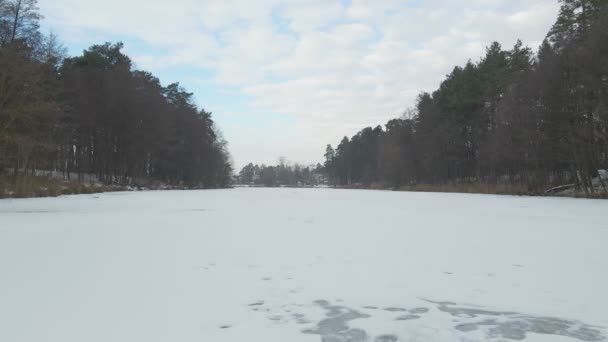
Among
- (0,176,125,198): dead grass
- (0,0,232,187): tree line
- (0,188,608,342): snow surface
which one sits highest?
(0,0,232,187): tree line

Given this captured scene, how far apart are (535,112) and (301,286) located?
23.0 metres

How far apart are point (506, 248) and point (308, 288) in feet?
11.6

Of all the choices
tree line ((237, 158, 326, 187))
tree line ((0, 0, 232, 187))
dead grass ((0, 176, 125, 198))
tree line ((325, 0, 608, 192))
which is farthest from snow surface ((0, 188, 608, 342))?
tree line ((237, 158, 326, 187))

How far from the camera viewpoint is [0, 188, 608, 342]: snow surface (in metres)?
2.69

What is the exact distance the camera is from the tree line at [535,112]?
19328mm

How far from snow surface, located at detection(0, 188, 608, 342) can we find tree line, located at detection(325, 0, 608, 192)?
1538 centimetres

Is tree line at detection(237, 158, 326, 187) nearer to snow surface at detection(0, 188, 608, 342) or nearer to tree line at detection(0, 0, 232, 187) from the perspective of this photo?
tree line at detection(0, 0, 232, 187)

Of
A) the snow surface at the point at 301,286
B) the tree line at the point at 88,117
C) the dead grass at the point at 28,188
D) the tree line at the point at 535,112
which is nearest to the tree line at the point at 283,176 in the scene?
the tree line at the point at 88,117

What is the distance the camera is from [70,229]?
7641 mm

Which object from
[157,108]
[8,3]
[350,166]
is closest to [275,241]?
[8,3]

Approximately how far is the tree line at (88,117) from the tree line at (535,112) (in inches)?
906

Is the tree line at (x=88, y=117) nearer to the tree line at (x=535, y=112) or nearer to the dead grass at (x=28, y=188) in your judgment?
the dead grass at (x=28, y=188)

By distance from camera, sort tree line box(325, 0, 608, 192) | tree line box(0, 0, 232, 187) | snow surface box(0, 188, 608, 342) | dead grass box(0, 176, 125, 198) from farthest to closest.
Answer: tree line box(325, 0, 608, 192), dead grass box(0, 176, 125, 198), tree line box(0, 0, 232, 187), snow surface box(0, 188, 608, 342)

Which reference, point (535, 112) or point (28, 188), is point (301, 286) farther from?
point (535, 112)
